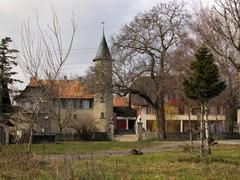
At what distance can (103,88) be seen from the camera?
56.5m

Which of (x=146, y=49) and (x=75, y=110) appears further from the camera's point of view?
(x=75, y=110)

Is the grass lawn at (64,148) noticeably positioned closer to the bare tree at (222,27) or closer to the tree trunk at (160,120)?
the bare tree at (222,27)

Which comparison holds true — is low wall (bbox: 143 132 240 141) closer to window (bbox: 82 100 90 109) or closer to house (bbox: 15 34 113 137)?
house (bbox: 15 34 113 137)

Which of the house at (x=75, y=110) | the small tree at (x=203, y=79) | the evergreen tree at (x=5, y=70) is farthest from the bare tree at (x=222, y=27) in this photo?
the house at (x=75, y=110)

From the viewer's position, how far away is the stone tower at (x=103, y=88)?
2229 inches

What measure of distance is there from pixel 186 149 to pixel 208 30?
7068 millimetres

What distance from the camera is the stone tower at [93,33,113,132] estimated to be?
5662cm

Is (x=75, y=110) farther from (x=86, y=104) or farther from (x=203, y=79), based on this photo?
(x=203, y=79)

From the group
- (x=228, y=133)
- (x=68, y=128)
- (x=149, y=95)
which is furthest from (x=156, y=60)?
(x=68, y=128)

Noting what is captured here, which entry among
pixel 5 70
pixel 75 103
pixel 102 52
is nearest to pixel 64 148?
pixel 5 70

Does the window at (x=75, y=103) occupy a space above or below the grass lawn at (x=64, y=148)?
above

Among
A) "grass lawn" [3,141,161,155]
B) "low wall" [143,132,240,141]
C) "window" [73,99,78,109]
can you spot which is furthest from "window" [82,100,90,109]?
"grass lawn" [3,141,161,155]

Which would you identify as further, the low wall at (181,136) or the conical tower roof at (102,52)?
the conical tower roof at (102,52)

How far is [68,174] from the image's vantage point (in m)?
7.93
